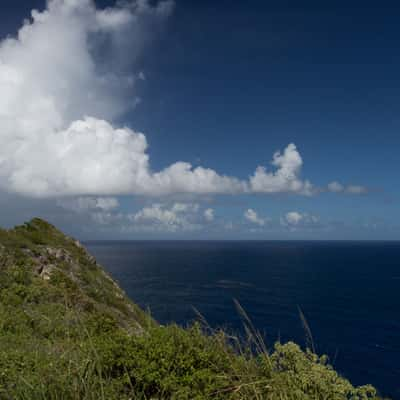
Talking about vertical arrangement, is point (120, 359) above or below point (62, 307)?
above

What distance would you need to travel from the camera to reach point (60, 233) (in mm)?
25297

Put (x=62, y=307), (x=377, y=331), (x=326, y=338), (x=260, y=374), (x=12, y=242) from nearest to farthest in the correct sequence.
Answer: (x=260, y=374) < (x=62, y=307) < (x=12, y=242) < (x=326, y=338) < (x=377, y=331)

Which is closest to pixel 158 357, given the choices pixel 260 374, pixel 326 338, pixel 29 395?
pixel 260 374

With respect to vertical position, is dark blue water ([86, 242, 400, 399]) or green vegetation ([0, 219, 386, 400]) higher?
green vegetation ([0, 219, 386, 400])

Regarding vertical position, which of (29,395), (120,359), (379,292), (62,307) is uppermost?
(29,395)

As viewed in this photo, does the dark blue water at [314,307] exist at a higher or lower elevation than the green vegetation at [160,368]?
lower

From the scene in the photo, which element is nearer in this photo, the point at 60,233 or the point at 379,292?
the point at 60,233

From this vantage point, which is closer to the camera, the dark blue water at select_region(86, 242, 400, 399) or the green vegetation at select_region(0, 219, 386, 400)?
the green vegetation at select_region(0, 219, 386, 400)

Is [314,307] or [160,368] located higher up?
[160,368]

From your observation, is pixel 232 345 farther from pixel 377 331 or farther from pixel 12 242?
pixel 377 331

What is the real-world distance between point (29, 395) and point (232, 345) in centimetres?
350

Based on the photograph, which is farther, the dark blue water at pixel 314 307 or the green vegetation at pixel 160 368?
the dark blue water at pixel 314 307

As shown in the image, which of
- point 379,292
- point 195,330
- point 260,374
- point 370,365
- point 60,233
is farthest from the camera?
point 379,292

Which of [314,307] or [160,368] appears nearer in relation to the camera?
[160,368]
